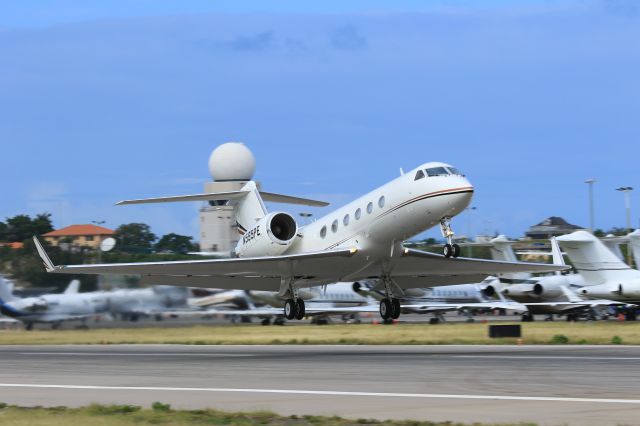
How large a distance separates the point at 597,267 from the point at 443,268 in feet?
60.8

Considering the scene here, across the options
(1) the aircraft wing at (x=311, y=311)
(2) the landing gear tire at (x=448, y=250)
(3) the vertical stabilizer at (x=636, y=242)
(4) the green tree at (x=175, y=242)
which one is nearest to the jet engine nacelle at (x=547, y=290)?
(3) the vertical stabilizer at (x=636, y=242)

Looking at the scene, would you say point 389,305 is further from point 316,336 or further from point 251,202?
point 316,336

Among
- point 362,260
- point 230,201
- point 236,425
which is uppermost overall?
point 230,201

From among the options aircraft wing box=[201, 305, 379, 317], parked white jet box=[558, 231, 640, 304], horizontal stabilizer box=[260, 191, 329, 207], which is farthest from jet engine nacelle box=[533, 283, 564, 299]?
horizontal stabilizer box=[260, 191, 329, 207]

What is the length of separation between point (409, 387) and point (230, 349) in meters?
16.8

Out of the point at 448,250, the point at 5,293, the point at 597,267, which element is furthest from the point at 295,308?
the point at 5,293

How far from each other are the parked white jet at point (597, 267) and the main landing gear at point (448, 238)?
23249mm

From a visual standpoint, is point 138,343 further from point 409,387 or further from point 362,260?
point 409,387

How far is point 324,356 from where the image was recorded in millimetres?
26984

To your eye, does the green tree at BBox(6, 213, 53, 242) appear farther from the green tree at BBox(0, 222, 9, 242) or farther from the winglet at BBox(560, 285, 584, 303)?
the winglet at BBox(560, 285, 584, 303)

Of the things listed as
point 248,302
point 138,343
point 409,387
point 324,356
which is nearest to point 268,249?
point 324,356

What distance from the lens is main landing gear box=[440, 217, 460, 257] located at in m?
25.7

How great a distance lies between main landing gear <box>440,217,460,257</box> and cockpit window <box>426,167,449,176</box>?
4.20 ft

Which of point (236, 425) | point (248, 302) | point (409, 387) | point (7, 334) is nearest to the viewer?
point (236, 425)
